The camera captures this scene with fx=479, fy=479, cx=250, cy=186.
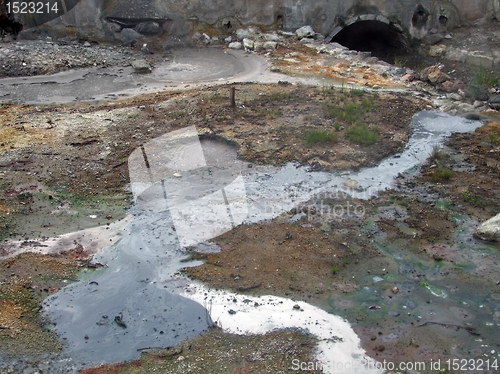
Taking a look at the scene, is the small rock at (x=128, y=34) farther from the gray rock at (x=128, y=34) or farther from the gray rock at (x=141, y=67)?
the gray rock at (x=141, y=67)

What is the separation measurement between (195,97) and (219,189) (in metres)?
4.68

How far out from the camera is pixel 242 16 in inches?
762

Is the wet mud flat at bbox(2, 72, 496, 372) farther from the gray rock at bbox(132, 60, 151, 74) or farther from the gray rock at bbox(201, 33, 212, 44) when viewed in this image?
the gray rock at bbox(201, 33, 212, 44)

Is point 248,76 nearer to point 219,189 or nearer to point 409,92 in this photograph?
point 409,92

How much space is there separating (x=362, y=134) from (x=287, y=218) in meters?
3.76

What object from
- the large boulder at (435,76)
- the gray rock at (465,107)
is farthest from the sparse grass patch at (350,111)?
the large boulder at (435,76)

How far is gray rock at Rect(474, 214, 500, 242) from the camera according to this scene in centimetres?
835

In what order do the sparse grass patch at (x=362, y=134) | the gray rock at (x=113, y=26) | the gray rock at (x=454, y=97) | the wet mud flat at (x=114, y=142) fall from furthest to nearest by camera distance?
the gray rock at (x=113, y=26) < the gray rock at (x=454, y=97) < the sparse grass patch at (x=362, y=134) < the wet mud flat at (x=114, y=142)

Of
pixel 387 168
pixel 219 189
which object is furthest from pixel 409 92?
pixel 219 189

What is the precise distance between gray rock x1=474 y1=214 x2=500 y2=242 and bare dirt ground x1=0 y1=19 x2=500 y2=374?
181 mm

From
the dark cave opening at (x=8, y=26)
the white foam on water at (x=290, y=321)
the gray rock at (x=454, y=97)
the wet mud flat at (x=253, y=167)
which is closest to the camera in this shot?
the white foam on water at (x=290, y=321)

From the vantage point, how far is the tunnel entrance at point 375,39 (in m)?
19.5

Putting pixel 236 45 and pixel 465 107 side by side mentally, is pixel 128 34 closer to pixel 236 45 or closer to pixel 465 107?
A: pixel 236 45

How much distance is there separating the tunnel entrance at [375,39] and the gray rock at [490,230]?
12.2 metres
